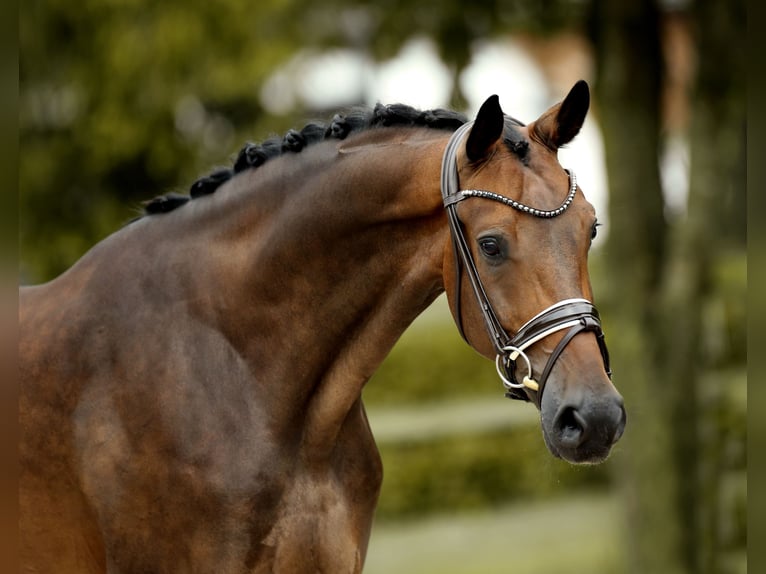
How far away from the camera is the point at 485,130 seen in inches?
120

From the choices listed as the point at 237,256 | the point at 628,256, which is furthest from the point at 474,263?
the point at 628,256

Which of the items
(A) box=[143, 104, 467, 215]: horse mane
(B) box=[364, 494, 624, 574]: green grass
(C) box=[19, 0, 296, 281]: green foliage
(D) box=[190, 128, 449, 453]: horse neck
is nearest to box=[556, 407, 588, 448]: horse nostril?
(D) box=[190, 128, 449, 453]: horse neck

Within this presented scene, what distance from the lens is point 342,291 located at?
337cm

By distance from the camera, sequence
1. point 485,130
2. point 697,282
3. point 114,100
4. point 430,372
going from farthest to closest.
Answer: point 430,372
point 114,100
point 697,282
point 485,130

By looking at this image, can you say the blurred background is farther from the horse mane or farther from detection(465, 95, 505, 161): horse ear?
detection(465, 95, 505, 161): horse ear

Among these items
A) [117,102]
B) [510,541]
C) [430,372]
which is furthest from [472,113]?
[430,372]

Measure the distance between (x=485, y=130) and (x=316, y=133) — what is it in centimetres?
72

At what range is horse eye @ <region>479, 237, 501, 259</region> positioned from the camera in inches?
119

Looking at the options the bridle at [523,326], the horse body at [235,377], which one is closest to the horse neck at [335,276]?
the horse body at [235,377]

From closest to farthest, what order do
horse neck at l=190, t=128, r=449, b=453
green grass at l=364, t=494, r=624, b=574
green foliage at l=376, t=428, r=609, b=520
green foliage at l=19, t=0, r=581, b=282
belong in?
horse neck at l=190, t=128, r=449, b=453 < green grass at l=364, t=494, r=624, b=574 < green foliage at l=19, t=0, r=581, b=282 < green foliage at l=376, t=428, r=609, b=520

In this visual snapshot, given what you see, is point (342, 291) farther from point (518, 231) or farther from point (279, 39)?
point (279, 39)

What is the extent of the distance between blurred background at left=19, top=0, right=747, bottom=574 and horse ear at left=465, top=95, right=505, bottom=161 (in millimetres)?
989

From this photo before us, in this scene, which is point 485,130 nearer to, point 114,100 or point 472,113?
point 472,113

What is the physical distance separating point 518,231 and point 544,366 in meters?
0.40
